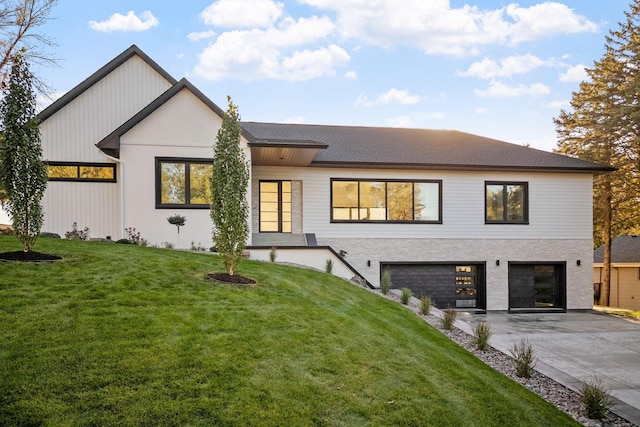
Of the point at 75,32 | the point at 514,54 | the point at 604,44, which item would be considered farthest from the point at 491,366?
the point at 604,44

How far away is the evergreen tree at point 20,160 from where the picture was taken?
7598mm

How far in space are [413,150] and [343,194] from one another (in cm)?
367

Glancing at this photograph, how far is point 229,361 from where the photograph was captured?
4.93 m

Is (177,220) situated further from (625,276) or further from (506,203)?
(625,276)

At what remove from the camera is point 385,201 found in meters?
16.5

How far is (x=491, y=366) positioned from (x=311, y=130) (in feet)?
45.5

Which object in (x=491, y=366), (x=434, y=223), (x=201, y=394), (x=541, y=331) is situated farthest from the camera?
(x=434, y=223)

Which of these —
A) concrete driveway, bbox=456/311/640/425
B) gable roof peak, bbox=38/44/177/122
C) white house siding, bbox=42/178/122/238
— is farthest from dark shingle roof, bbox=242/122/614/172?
concrete driveway, bbox=456/311/640/425

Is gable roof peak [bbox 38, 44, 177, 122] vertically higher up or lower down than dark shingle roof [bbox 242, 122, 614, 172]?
higher up

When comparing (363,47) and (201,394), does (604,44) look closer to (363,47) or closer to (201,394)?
(363,47)

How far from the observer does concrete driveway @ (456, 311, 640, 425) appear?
729cm

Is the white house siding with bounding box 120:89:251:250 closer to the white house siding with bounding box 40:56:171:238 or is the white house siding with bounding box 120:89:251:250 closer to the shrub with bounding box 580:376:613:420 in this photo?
the white house siding with bounding box 40:56:171:238

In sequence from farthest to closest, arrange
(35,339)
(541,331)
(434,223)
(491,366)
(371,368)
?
(434,223)
(541,331)
(491,366)
(371,368)
(35,339)

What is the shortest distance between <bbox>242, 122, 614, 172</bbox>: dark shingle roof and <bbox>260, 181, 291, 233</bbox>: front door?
158cm
